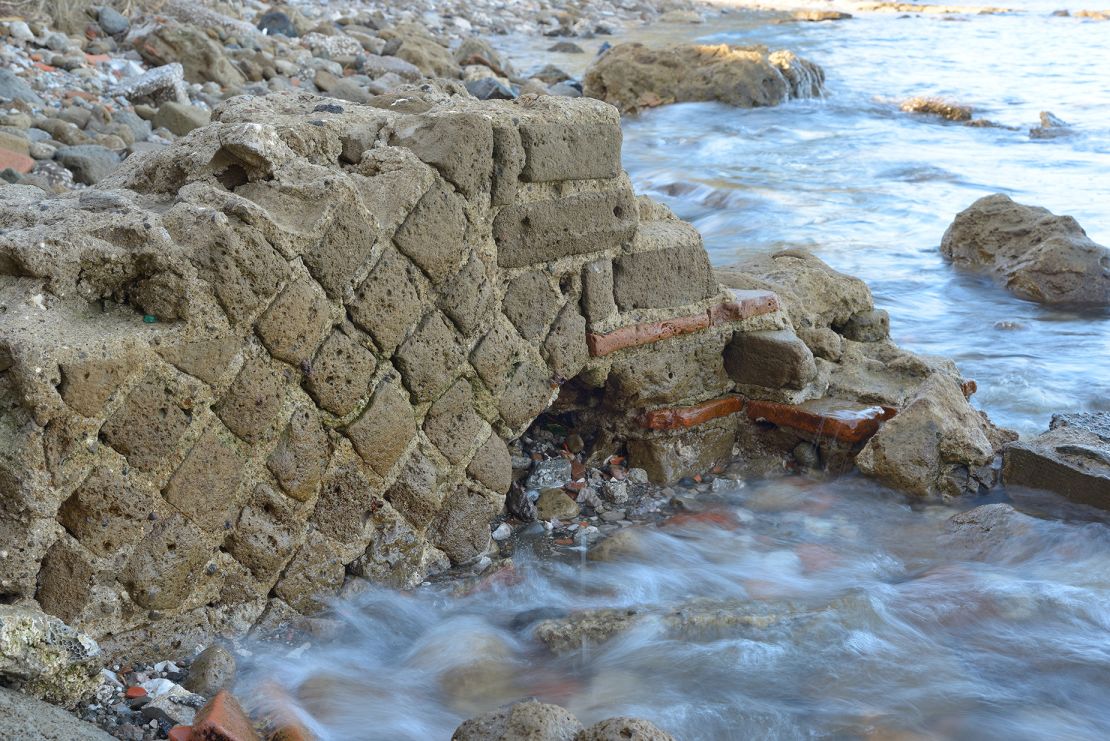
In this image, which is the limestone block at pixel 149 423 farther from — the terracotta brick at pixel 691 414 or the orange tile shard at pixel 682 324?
the terracotta brick at pixel 691 414

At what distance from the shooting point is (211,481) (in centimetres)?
269

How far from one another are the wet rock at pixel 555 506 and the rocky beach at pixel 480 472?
1 cm

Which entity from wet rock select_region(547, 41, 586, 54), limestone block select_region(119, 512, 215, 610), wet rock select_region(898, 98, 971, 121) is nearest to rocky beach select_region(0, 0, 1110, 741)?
limestone block select_region(119, 512, 215, 610)

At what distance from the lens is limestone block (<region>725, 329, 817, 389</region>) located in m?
3.96

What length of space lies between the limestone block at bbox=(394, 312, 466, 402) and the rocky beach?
12 mm

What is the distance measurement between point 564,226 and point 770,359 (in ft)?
3.40

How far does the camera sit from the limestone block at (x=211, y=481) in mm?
2637

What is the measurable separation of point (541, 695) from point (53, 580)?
48.6 inches

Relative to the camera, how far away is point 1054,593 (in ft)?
10.9

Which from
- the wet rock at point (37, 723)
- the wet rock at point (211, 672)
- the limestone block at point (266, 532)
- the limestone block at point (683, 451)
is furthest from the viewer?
the limestone block at point (683, 451)

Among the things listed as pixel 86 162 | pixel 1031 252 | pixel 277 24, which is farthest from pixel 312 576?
pixel 277 24

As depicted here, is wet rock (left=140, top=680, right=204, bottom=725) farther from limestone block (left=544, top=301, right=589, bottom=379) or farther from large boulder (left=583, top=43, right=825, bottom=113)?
large boulder (left=583, top=43, right=825, bottom=113)

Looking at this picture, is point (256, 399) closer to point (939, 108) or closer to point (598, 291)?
point (598, 291)

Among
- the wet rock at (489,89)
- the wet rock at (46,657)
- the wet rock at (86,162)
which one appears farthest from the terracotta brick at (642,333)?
the wet rock at (489,89)
